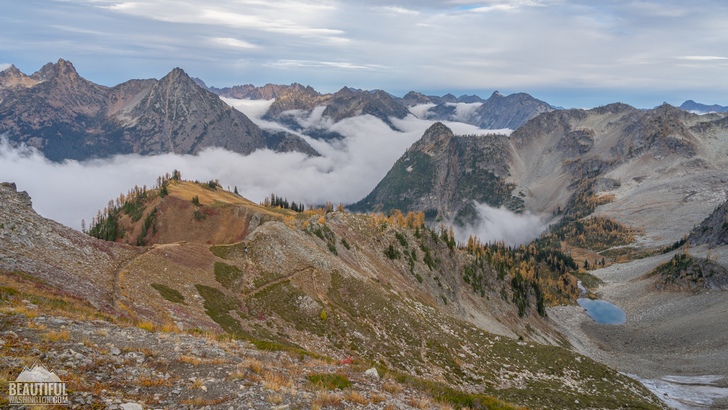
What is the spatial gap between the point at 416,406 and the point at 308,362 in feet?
30.7

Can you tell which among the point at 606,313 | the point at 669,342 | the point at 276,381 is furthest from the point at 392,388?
the point at 606,313

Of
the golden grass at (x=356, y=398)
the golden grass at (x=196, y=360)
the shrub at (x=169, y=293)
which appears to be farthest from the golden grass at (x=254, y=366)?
the shrub at (x=169, y=293)

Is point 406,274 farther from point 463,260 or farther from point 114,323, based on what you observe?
point 114,323

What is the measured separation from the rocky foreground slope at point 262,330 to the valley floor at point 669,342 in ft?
116

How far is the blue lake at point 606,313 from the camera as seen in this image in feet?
579

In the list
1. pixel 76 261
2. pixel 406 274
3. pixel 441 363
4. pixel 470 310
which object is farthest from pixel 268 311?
pixel 470 310

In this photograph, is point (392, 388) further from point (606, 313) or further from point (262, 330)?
point (606, 313)

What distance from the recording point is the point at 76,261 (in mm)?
39812

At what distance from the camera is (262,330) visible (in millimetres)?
43875

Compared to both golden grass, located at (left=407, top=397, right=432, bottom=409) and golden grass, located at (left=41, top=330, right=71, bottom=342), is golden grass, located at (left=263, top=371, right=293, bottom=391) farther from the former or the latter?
golden grass, located at (left=41, top=330, right=71, bottom=342)

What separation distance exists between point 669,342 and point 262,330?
15233 centimetres

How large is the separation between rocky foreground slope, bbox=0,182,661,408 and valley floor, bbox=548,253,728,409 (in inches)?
1395

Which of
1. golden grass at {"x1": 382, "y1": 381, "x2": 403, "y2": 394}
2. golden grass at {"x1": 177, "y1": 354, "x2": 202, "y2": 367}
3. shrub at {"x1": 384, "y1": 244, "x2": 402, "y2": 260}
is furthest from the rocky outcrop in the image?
shrub at {"x1": 384, "y1": 244, "x2": 402, "y2": 260}

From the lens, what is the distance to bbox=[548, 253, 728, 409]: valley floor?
89438 mm
